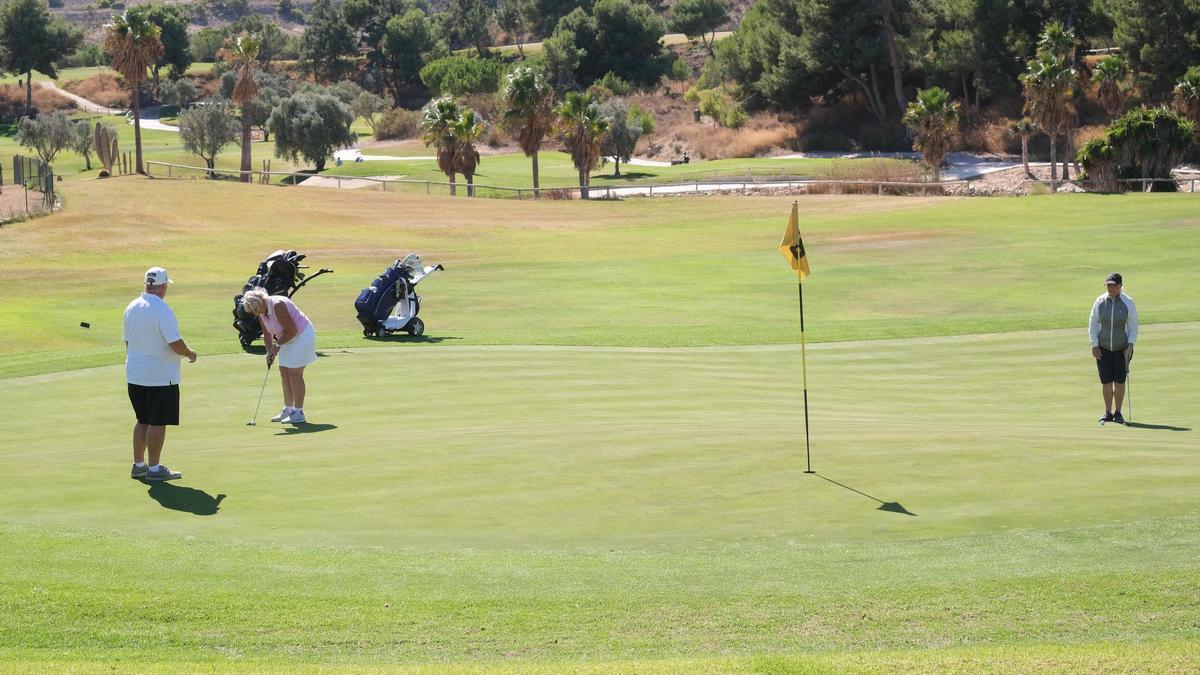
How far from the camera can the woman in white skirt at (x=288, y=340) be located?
56.8 ft

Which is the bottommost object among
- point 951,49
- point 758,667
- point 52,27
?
point 758,667

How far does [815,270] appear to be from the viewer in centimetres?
4578

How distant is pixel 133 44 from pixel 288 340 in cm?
7210

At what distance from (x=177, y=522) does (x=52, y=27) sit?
6429 inches

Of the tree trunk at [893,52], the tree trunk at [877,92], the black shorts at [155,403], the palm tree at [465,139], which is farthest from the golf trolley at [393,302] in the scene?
the tree trunk at [877,92]

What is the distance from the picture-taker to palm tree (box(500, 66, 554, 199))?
83562 millimetres

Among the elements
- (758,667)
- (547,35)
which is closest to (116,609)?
(758,667)

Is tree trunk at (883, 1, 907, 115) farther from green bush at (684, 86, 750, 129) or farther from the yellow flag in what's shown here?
the yellow flag

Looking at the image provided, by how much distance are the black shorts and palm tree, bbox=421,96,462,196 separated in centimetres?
6842

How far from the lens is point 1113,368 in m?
18.6

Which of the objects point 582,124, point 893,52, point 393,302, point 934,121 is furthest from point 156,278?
point 893,52

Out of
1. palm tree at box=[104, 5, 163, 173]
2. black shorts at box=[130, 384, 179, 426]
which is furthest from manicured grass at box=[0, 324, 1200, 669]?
palm tree at box=[104, 5, 163, 173]

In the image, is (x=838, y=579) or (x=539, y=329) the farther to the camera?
(x=539, y=329)

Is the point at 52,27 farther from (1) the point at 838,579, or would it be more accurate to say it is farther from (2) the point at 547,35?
(1) the point at 838,579
